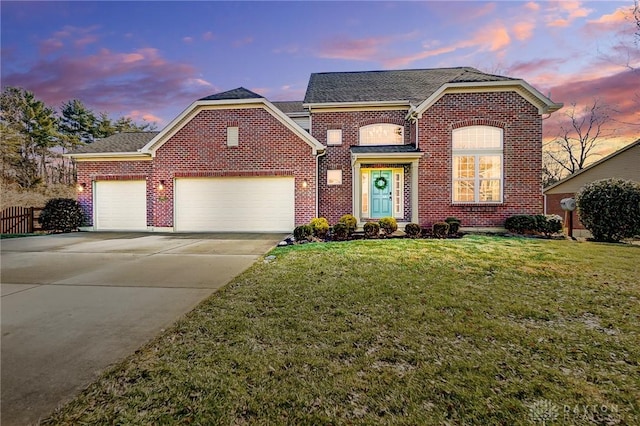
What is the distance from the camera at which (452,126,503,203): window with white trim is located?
11367 mm

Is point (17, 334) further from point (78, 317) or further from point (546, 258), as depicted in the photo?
point (546, 258)

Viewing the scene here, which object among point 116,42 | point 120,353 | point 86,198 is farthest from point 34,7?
point 120,353

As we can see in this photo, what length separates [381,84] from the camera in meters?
14.7

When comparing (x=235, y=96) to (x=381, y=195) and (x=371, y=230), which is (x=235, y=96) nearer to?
(x=381, y=195)

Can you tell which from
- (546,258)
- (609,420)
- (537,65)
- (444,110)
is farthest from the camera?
(537,65)

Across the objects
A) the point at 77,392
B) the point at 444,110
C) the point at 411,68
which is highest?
the point at 411,68

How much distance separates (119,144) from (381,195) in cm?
1199

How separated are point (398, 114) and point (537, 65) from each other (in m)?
11.7

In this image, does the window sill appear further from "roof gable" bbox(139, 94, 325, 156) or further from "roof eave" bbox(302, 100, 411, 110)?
"roof gable" bbox(139, 94, 325, 156)

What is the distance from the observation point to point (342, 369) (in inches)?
93.3

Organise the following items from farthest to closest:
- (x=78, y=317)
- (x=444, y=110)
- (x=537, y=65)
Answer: (x=537, y=65), (x=444, y=110), (x=78, y=317)

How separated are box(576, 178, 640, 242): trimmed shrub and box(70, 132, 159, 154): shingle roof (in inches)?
671

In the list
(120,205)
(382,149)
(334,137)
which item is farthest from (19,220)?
(382,149)

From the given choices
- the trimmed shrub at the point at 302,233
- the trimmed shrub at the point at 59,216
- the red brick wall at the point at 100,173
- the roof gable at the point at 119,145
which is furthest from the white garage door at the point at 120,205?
the trimmed shrub at the point at 302,233
